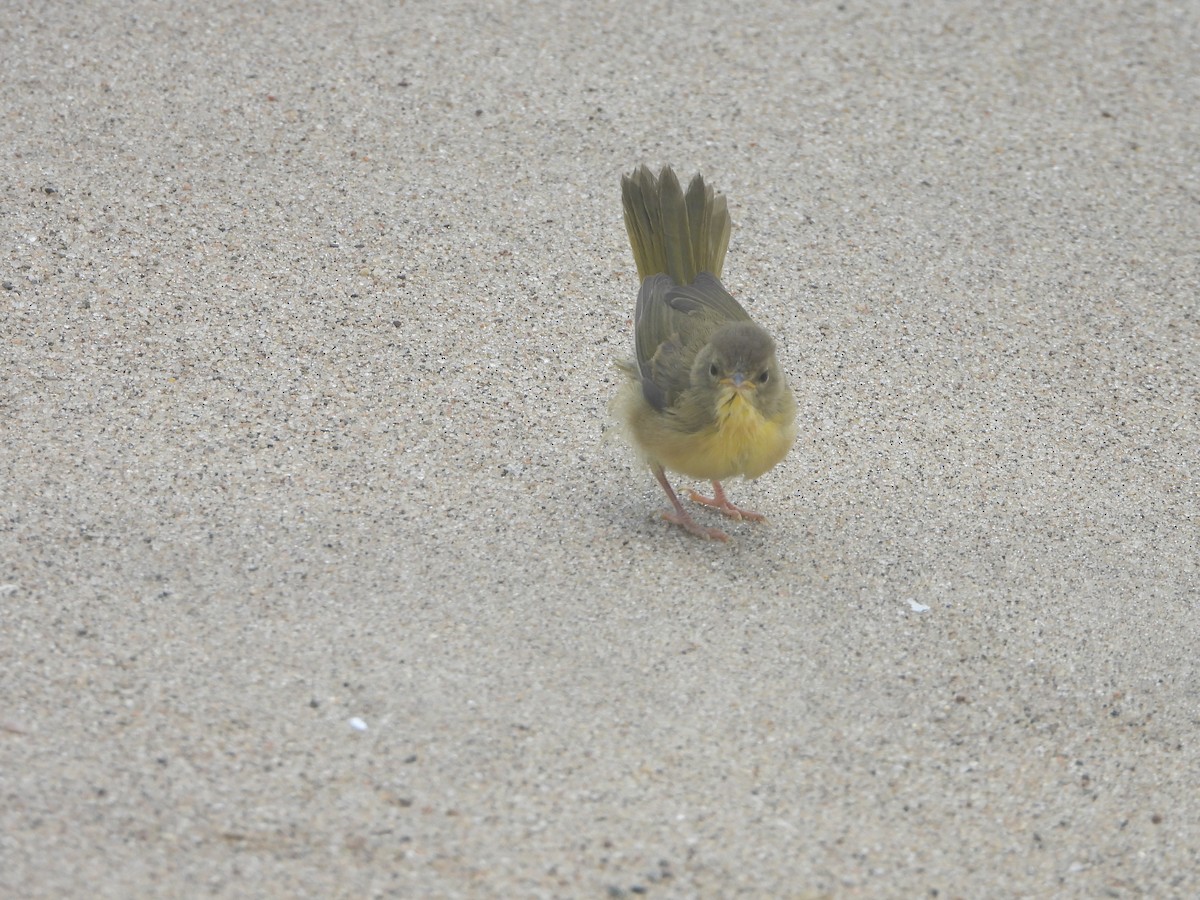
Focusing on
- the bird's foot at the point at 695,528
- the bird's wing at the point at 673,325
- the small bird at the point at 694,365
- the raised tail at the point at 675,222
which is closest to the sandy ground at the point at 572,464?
the bird's foot at the point at 695,528

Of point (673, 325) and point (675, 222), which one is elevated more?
point (675, 222)

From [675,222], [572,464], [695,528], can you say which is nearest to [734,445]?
[695,528]

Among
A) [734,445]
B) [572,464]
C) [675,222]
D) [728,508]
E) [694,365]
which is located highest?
[675,222]

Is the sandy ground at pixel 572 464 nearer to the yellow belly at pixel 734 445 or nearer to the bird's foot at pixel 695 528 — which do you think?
the bird's foot at pixel 695 528

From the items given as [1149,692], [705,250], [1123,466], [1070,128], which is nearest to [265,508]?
[705,250]

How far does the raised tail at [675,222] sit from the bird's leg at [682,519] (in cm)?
82

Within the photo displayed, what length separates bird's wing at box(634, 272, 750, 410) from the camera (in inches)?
203

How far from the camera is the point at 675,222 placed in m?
5.64

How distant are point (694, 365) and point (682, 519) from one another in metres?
0.62

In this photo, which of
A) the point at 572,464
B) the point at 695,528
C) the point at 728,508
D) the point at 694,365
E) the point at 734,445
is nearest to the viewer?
the point at 734,445

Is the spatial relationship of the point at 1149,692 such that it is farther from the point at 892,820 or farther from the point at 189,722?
the point at 189,722

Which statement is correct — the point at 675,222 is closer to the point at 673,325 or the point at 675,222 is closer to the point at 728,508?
the point at 673,325

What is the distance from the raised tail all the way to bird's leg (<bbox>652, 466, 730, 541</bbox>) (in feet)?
2.69

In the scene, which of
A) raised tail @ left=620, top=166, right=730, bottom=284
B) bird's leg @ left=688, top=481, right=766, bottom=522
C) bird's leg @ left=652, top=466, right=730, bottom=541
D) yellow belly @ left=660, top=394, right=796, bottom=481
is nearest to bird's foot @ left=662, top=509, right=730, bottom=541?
bird's leg @ left=652, top=466, right=730, bottom=541
